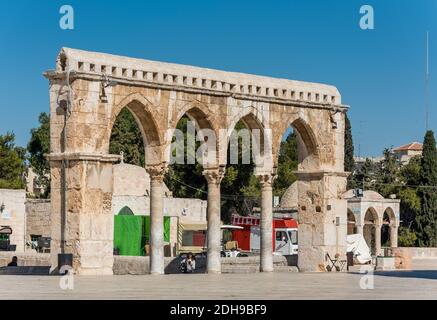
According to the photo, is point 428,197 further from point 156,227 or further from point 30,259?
point 156,227

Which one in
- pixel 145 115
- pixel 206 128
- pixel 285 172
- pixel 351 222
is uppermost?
pixel 285 172

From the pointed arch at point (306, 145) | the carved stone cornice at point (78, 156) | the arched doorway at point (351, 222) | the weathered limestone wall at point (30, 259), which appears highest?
the pointed arch at point (306, 145)

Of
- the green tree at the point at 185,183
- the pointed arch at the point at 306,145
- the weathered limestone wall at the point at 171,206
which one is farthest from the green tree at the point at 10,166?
the pointed arch at the point at 306,145

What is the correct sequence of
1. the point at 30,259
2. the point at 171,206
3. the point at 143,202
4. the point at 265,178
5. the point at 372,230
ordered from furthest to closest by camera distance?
1. the point at 372,230
2. the point at 171,206
3. the point at 143,202
4. the point at 30,259
5. the point at 265,178

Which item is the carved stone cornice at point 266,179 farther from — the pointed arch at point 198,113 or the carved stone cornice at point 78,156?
the carved stone cornice at point 78,156

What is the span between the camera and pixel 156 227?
30.3 metres

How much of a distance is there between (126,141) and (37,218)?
57.2 ft

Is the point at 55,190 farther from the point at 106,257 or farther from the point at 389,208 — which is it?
the point at 389,208

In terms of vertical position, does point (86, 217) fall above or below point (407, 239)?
above

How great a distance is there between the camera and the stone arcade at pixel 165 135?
28.0 m

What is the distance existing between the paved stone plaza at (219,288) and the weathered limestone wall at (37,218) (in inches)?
1082

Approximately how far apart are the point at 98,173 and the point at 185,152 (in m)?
30.8

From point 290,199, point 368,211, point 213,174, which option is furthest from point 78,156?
point 368,211
